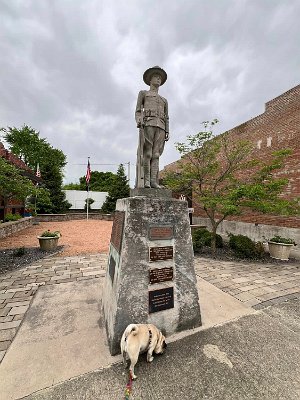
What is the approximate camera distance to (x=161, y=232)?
3.29 m

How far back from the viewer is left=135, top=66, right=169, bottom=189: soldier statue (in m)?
3.76

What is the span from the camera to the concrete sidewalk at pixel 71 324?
2486 millimetres

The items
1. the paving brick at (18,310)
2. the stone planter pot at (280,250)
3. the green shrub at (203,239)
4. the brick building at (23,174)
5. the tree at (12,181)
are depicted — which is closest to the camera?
the paving brick at (18,310)

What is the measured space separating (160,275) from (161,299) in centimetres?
37

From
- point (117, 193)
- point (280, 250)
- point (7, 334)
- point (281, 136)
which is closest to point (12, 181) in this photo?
point (7, 334)

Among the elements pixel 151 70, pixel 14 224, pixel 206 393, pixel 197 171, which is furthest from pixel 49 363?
pixel 14 224

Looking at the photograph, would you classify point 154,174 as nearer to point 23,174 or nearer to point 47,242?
point 47,242

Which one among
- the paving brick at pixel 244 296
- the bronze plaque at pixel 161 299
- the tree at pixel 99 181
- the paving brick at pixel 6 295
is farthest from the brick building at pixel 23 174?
the tree at pixel 99 181

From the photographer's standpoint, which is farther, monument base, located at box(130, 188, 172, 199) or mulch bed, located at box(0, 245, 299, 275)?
mulch bed, located at box(0, 245, 299, 275)

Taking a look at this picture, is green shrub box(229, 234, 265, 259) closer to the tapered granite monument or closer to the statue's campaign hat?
the tapered granite monument

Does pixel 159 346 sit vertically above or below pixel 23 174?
below

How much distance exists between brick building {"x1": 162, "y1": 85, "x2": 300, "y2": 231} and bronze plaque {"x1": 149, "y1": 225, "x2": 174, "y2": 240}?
A: 8.82 m

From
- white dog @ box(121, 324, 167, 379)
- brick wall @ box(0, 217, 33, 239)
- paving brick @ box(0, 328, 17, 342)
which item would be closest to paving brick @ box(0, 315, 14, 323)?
paving brick @ box(0, 328, 17, 342)

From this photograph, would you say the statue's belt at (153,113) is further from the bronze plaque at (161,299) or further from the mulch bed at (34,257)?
the mulch bed at (34,257)
